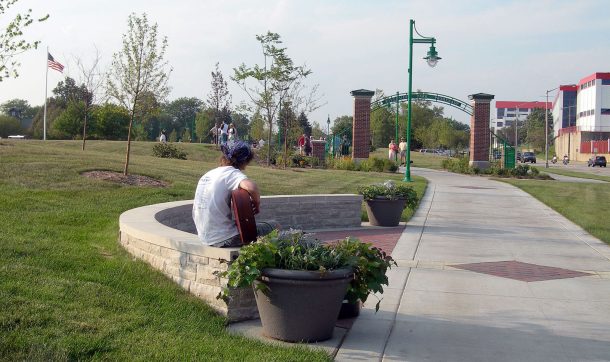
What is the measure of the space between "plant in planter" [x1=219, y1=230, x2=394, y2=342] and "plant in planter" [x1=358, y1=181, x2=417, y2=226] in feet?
25.5

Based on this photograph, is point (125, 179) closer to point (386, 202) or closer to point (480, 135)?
point (386, 202)

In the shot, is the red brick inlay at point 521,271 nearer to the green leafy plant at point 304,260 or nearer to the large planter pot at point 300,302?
the green leafy plant at point 304,260

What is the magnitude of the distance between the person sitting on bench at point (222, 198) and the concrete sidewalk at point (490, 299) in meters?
1.39

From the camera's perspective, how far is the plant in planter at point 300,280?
525cm

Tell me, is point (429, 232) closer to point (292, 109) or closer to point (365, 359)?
point (365, 359)

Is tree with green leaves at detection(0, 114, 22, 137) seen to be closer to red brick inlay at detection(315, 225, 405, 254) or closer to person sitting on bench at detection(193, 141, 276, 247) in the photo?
red brick inlay at detection(315, 225, 405, 254)

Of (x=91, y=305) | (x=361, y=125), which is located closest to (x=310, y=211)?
(x=91, y=305)

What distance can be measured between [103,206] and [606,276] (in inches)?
308

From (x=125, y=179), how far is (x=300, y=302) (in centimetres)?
1055

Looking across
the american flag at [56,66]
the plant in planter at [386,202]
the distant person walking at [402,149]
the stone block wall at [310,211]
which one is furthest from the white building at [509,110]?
the stone block wall at [310,211]

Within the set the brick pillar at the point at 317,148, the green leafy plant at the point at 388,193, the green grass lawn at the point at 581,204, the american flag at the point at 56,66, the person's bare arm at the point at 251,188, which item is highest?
the american flag at the point at 56,66

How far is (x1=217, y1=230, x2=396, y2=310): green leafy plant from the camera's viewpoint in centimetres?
530

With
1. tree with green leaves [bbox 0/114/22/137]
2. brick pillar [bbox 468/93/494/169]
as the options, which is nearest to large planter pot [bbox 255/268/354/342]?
brick pillar [bbox 468/93/494/169]

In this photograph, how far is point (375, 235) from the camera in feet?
40.7
